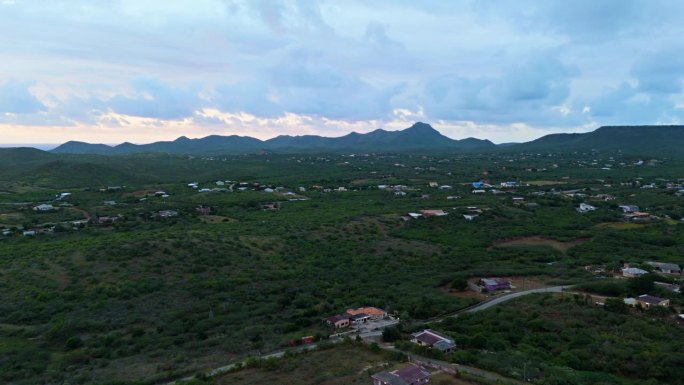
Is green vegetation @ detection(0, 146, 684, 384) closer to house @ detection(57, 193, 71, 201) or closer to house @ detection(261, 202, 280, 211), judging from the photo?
house @ detection(261, 202, 280, 211)

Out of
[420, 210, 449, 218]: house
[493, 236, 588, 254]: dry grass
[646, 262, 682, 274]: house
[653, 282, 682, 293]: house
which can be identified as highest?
[420, 210, 449, 218]: house

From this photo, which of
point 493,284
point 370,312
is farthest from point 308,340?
point 493,284

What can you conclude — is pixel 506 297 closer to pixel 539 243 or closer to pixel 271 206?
pixel 539 243

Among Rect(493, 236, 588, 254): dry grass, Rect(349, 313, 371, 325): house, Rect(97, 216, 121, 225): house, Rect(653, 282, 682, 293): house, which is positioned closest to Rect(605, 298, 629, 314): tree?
Rect(653, 282, 682, 293): house

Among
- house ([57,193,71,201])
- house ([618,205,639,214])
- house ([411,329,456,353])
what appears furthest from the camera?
house ([57,193,71,201])

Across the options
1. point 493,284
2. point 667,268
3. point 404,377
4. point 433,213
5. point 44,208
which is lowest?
point 667,268

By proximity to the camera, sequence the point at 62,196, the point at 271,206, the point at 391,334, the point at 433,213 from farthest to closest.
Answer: the point at 62,196, the point at 271,206, the point at 433,213, the point at 391,334

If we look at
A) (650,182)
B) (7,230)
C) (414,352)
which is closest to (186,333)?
(414,352)
